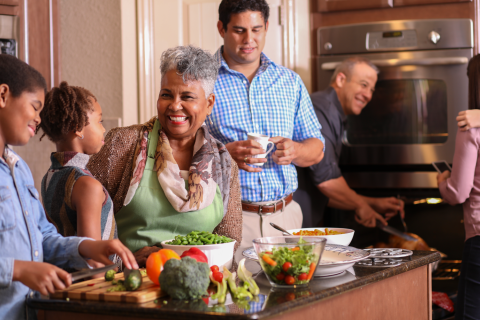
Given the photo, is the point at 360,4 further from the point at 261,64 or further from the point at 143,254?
the point at 143,254

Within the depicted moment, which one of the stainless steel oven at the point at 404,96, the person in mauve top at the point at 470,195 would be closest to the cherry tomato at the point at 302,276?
the person in mauve top at the point at 470,195

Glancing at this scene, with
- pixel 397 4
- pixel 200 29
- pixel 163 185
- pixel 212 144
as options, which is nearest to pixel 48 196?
pixel 163 185

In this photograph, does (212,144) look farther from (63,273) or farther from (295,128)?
(63,273)

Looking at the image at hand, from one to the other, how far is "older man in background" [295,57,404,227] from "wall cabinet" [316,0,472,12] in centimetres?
30

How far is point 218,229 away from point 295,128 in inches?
28.6

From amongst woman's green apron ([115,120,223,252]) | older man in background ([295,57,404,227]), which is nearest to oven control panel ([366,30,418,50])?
older man in background ([295,57,404,227])

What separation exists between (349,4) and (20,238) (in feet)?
7.04

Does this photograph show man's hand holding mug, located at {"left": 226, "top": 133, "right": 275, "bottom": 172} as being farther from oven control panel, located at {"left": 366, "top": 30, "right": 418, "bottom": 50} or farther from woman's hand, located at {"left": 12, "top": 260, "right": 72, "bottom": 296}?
oven control panel, located at {"left": 366, "top": 30, "right": 418, "bottom": 50}

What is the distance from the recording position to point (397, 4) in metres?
2.77

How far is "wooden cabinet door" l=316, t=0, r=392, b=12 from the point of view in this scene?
2.78 m

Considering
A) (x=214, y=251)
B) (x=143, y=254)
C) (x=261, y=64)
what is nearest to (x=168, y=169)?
(x=143, y=254)

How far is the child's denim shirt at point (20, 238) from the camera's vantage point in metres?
1.16

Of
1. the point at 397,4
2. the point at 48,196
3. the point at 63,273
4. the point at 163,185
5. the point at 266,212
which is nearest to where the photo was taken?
the point at 63,273

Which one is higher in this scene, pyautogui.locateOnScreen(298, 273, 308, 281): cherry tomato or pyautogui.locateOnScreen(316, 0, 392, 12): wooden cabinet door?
pyautogui.locateOnScreen(316, 0, 392, 12): wooden cabinet door
